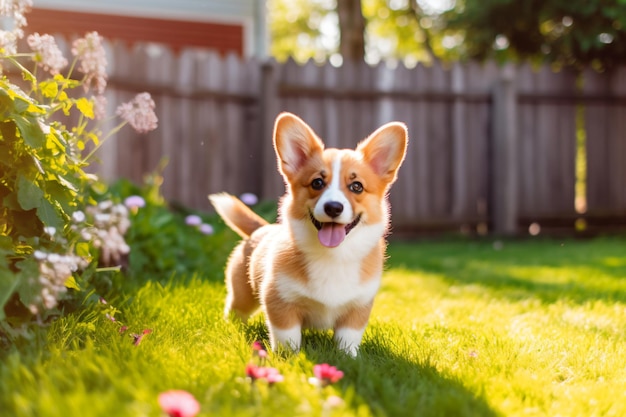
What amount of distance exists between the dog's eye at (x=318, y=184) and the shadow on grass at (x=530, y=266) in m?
2.33

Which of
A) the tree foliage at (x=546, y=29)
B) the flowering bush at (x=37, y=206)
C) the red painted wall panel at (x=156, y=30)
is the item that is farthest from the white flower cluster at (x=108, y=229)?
the red painted wall panel at (x=156, y=30)

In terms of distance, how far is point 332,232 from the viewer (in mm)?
2773

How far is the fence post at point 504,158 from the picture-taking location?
885 cm

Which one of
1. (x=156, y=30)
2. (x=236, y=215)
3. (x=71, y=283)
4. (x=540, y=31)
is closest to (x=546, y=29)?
(x=540, y=31)

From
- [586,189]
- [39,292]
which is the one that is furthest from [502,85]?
[39,292]

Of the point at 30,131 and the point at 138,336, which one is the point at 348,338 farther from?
the point at 30,131

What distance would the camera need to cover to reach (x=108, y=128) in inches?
294

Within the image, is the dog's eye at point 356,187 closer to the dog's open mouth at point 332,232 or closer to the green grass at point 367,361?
the dog's open mouth at point 332,232

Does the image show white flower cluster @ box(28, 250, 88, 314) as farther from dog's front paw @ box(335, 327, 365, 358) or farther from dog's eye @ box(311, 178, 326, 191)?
dog's front paw @ box(335, 327, 365, 358)

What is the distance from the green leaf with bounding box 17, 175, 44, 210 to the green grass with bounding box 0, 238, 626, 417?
0.47 meters

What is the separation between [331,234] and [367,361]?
1.59 ft

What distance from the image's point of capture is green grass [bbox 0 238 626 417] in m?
2.09

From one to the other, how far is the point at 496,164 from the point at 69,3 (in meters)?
7.65

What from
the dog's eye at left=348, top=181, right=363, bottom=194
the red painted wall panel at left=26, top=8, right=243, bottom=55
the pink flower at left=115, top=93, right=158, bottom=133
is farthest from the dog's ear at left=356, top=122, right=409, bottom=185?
the red painted wall panel at left=26, top=8, right=243, bottom=55
